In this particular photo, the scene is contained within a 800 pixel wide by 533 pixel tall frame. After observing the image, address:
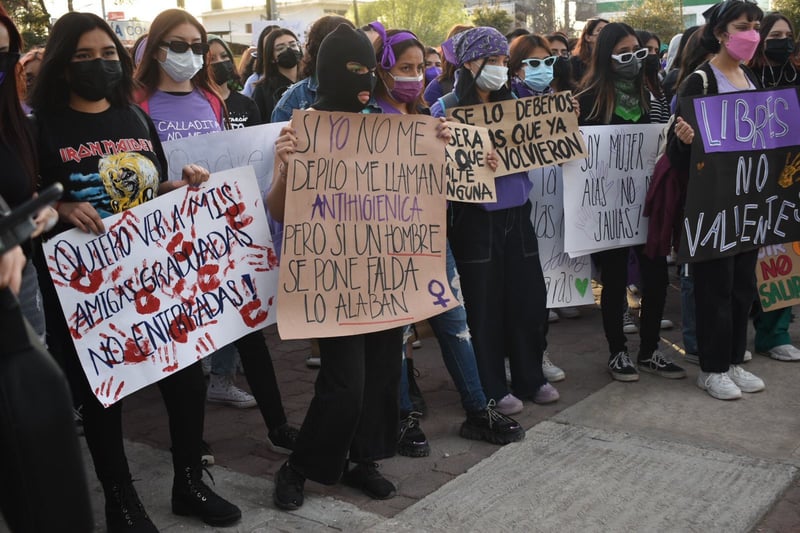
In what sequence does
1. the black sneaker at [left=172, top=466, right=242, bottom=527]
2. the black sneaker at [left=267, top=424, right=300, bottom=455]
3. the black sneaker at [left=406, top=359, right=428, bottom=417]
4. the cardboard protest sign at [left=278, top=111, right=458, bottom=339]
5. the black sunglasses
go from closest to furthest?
the black sneaker at [left=172, top=466, right=242, bottom=527], the cardboard protest sign at [left=278, top=111, right=458, bottom=339], the black sunglasses, the black sneaker at [left=267, top=424, right=300, bottom=455], the black sneaker at [left=406, top=359, right=428, bottom=417]

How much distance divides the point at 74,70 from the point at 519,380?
2853 mm

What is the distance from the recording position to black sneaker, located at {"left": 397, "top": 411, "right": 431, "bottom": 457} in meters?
4.26

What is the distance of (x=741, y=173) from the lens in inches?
200

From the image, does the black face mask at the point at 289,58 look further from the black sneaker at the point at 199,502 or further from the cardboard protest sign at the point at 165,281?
the black sneaker at the point at 199,502

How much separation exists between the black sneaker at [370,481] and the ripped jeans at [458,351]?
595mm

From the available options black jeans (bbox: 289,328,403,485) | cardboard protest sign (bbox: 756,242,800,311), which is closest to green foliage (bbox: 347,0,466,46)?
cardboard protest sign (bbox: 756,242,800,311)

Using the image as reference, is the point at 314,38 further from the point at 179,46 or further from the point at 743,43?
the point at 743,43

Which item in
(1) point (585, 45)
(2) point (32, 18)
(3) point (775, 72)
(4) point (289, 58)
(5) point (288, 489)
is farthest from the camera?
(2) point (32, 18)

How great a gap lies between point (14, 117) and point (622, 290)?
143 inches

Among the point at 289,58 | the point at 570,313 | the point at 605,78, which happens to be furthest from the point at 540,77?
the point at 570,313

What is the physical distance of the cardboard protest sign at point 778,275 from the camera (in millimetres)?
5555

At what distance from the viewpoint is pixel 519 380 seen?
4.94 m

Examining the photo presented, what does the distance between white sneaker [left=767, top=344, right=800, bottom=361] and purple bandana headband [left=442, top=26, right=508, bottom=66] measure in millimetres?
2682

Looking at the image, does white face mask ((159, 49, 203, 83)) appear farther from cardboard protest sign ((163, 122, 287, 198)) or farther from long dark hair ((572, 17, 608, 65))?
long dark hair ((572, 17, 608, 65))
